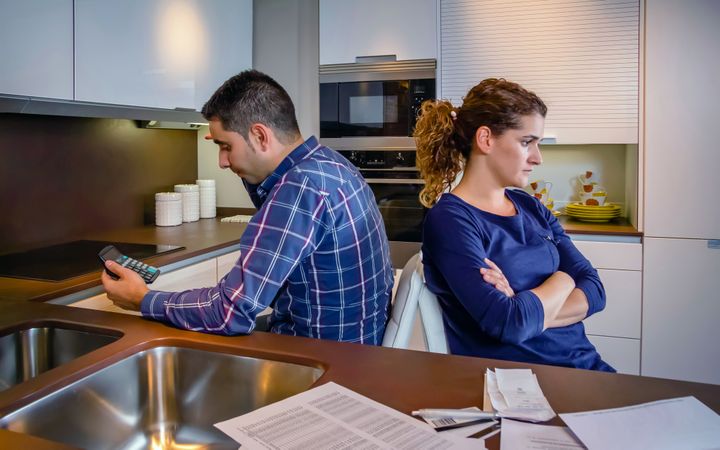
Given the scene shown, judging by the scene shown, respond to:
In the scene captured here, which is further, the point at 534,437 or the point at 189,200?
the point at 189,200

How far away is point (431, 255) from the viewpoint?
153cm

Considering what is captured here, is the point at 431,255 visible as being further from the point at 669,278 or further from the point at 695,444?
the point at 669,278

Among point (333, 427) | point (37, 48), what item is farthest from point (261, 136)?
point (37, 48)

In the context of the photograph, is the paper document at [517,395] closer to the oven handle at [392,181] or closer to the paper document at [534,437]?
the paper document at [534,437]

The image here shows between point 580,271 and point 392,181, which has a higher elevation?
point 392,181

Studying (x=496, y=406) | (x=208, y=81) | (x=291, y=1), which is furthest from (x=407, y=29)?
(x=496, y=406)

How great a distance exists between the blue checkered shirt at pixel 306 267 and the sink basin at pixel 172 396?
0.10m

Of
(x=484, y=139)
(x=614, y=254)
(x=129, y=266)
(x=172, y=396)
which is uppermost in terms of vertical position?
(x=484, y=139)

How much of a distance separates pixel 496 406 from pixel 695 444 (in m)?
0.25

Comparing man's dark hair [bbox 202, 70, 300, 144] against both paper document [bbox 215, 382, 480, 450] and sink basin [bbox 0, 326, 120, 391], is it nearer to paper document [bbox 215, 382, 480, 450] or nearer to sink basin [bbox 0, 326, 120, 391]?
sink basin [bbox 0, 326, 120, 391]

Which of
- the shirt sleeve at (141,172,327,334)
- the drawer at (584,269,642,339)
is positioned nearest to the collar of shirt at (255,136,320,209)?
the shirt sleeve at (141,172,327,334)

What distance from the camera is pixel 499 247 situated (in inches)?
60.2

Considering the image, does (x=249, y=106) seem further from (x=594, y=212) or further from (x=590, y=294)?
(x=594, y=212)

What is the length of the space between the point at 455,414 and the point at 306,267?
0.63 metres
